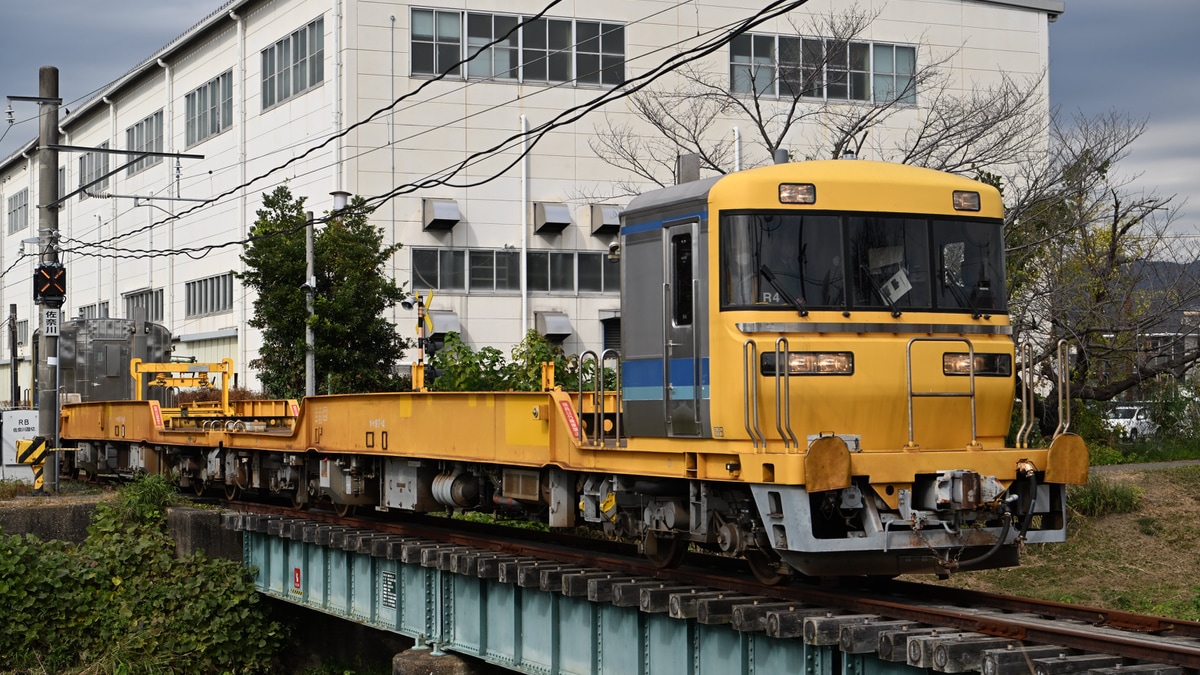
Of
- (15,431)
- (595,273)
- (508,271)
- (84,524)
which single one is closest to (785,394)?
(84,524)

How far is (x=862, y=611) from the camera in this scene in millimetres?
10156

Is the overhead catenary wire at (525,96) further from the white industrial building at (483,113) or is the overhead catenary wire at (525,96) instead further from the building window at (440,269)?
the building window at (440,269)

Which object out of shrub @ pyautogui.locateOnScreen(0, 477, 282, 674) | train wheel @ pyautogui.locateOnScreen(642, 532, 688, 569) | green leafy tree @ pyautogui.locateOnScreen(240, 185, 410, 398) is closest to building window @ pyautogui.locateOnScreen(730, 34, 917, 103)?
green leafy tree @ pyautogui.locateOnScreen(240, 185, 410, 398)

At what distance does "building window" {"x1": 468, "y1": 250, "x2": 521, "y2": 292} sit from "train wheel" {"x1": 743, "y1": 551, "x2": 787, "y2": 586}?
99.8ft

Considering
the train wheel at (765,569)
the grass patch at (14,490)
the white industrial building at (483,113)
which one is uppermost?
the white industrial building at (483,113)

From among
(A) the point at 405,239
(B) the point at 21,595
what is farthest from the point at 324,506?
(A) the point at 405,239

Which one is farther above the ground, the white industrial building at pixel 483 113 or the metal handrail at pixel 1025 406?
the white industrial building at pixel 483 113

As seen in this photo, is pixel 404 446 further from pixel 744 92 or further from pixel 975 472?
pixel 744 92

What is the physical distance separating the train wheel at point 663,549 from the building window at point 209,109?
125 ft

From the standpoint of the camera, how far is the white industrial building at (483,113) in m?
39.8

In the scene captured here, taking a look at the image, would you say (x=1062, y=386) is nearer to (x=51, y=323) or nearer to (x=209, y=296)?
(x=51, y=323)

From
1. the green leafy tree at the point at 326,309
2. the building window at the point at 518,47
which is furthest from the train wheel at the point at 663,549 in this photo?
the building window at the point at 518,47

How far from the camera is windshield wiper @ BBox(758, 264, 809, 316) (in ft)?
34.8

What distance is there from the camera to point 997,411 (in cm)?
1120
